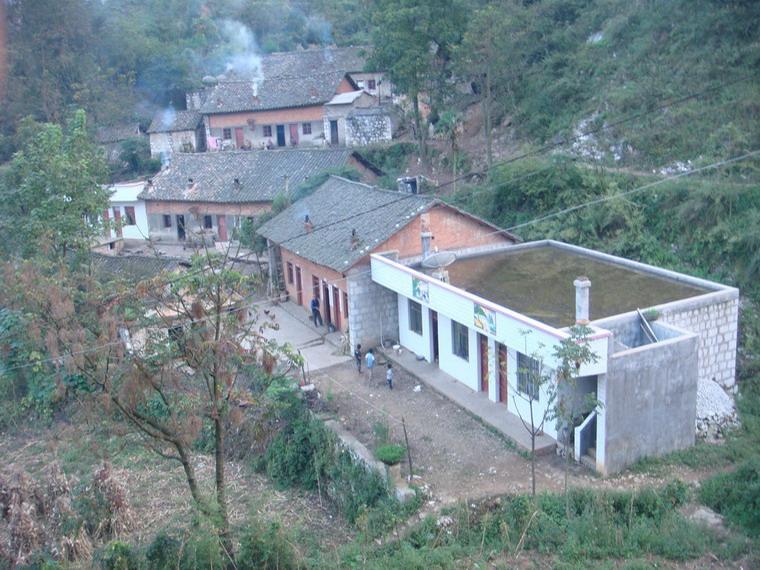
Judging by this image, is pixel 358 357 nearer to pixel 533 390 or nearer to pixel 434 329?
pixel 434 329

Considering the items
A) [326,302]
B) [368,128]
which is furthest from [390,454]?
[368,128]

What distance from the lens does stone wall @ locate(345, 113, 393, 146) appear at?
39.0 m

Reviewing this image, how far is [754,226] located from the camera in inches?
778

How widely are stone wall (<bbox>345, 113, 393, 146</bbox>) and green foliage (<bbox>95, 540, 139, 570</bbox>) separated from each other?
→ 97.0ft

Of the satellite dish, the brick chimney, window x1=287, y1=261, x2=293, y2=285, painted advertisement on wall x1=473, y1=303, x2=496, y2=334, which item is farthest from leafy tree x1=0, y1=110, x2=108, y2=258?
the brick chimney

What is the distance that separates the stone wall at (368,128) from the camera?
3903 cm

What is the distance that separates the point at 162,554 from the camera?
11.4 metres

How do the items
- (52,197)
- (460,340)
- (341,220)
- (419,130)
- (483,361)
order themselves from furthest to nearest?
1. (419,130)
2. (52,197)
3. (341,220)
4. (460,340)
5. (483,361)

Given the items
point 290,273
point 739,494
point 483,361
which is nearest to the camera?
point 739,494

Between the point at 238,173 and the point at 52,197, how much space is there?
10.9 metres

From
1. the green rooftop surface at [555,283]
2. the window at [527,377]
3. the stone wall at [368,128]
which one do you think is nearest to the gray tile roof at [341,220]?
the green rooftop surface at [555,283]

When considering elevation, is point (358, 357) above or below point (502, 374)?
below

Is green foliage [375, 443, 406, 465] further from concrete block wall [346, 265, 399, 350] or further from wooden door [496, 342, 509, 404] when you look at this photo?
concrete block wall [346, 265, 399, 350]

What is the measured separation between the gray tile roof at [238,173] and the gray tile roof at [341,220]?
14.9 feet
